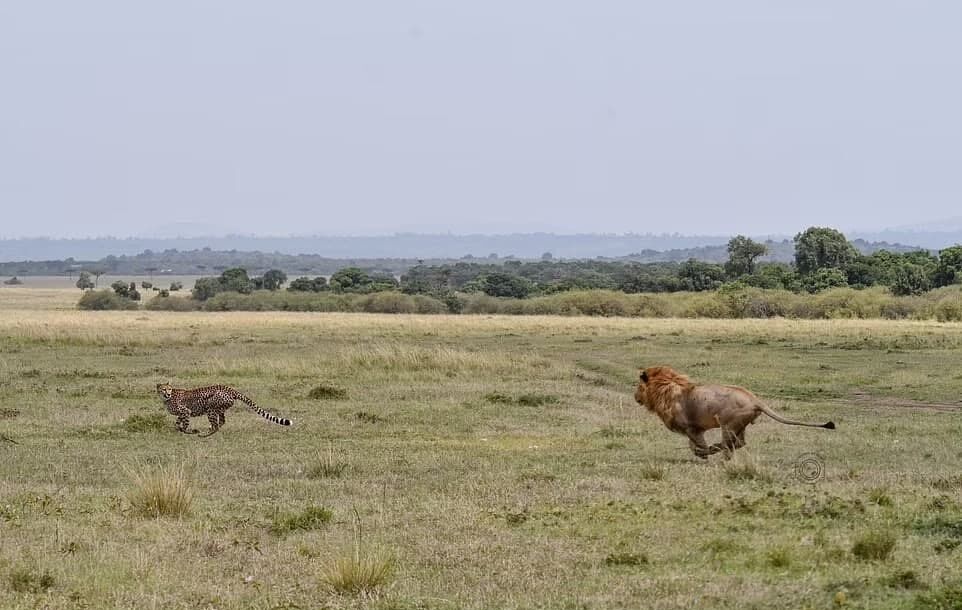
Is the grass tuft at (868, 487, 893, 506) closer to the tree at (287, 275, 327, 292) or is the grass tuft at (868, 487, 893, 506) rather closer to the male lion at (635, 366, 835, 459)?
the male lion at (635, 366, 835, 459)

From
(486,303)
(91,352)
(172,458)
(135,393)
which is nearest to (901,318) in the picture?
(486,303)

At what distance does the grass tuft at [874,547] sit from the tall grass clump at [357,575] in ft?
10.5

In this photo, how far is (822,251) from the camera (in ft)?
286

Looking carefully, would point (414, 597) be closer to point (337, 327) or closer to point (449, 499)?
point (449, 499)

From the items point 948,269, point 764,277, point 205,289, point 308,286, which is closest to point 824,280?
point 764,277

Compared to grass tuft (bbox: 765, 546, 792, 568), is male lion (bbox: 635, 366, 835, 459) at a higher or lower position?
higher

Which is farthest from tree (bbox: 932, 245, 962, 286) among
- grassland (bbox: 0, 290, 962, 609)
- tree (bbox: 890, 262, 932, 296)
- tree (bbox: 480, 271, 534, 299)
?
grassland (bbox: 0, 290, 962, 609)

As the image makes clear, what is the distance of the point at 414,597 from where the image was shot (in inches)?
288

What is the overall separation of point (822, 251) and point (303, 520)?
269 ft

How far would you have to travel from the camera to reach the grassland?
24.9ft

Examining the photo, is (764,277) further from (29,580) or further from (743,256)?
(29,580)

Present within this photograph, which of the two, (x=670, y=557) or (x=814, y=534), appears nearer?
(x=670, y=557)

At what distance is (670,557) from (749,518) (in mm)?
1464

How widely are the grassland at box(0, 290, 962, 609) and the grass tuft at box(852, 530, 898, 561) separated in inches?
0.6
